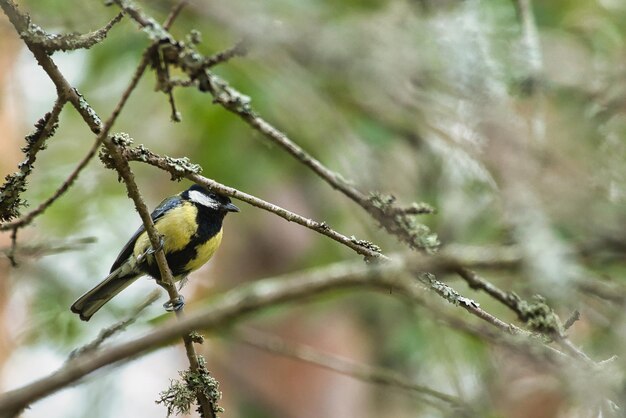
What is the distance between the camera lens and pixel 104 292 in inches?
151

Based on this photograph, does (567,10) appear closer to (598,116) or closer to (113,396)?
(598,116)

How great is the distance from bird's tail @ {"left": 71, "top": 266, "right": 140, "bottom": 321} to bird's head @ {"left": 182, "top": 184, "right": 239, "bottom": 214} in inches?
20.2

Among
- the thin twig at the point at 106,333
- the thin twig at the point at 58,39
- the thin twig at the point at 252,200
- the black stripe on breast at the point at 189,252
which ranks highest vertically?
the black stripe on breast at the point at 189,252

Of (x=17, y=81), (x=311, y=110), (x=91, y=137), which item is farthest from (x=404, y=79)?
(x=17, y=81)

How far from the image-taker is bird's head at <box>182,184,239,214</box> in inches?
158

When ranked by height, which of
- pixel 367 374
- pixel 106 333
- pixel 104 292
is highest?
pixel 104 292

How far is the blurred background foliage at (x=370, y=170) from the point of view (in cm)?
227

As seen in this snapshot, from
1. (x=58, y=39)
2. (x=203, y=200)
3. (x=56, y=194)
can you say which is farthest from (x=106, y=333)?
(x=203, y=200)

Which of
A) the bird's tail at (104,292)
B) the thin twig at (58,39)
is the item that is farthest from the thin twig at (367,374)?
the thin twig at (58,39)

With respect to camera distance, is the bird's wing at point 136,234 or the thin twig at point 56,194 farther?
the bird's wing at point 136,234

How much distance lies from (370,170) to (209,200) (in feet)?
3.85

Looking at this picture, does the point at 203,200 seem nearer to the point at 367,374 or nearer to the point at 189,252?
the point at 189,252

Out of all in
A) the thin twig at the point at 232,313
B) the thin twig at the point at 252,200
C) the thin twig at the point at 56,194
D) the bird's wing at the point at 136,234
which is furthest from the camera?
the bird's wing at the point at 136,234

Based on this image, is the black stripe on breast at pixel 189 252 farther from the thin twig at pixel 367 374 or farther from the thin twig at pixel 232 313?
the thin twig at pixel 232 313
